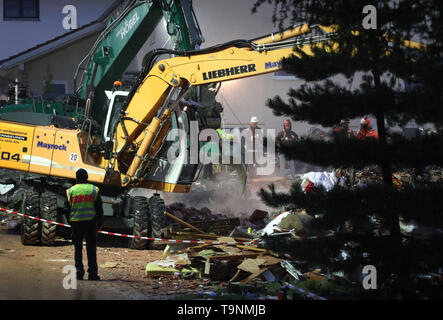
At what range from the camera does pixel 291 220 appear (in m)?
12.2

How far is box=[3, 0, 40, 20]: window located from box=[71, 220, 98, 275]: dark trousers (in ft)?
70.0

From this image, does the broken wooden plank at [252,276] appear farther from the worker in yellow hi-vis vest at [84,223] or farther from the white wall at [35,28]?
the white wall at [35,28]

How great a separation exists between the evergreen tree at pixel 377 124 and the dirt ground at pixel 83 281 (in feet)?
7.27

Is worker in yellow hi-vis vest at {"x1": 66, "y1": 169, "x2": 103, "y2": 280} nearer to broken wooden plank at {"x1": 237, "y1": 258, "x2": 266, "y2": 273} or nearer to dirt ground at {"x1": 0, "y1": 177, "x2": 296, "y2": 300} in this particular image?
dirt ground at {"x1": 0, "y1": 177, "x2": 296, "y2": 300}

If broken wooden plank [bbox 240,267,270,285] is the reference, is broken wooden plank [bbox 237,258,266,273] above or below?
above

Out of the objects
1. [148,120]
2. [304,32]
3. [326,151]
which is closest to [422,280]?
[326,151]

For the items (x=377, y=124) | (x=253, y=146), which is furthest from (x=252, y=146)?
(x=377, y=124)

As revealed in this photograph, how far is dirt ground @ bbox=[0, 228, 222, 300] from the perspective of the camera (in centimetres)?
887

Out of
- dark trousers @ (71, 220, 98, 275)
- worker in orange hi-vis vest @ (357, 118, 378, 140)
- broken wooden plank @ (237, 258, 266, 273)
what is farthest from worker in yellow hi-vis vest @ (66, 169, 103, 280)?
worker in orange hi-vis vest @ (357, 118, 378, 140)

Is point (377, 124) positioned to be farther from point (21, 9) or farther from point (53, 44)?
point (21, 9)

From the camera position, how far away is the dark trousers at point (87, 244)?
9883 millimetres

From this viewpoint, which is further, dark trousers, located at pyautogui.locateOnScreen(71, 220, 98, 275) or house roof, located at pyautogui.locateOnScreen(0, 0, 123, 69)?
house roof, located at pyautogui.locateOnScreen(0, 0, 123, 69)

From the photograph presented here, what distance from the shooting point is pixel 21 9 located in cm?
2916

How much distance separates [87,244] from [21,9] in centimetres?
2181
